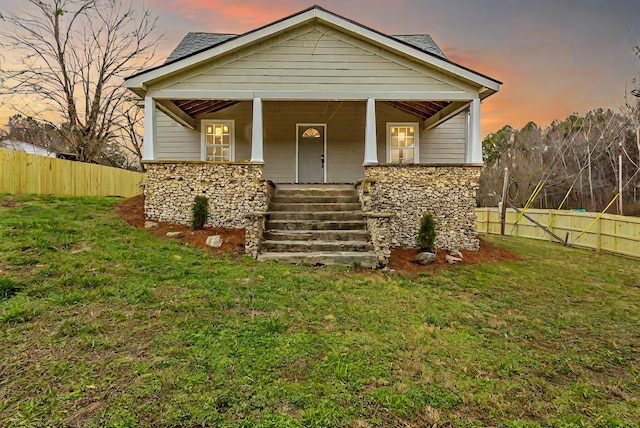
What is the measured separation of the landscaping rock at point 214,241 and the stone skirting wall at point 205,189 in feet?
2.96

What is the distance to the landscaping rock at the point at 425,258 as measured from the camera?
6.80 meters

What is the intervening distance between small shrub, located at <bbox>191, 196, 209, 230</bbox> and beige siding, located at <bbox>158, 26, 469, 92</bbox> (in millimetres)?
2833

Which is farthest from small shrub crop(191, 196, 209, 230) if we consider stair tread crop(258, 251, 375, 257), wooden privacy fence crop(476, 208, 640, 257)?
wooden privacy fence crop(476, 208, 640, 257)

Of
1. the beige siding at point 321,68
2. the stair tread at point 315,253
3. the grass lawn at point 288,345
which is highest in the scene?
the beige siding at point 321,68

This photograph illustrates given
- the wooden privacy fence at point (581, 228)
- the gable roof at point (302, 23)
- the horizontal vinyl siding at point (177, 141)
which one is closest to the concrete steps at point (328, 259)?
the gable roof at point (302, 23)

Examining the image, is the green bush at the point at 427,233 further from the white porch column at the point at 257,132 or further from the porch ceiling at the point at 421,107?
the white porch column at the point at 257,132

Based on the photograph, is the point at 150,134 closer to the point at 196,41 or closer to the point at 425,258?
the point at 196,41

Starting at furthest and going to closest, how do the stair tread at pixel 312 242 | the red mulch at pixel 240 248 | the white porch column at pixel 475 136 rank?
the white porch column at pixel 475 136, the red mulch at pixel 240 248, the stair tread at pixel 312 242

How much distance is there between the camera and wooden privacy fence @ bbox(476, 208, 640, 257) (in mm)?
9406

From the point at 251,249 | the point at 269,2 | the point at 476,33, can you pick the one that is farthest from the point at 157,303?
the point at 476,33

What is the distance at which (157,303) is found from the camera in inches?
152

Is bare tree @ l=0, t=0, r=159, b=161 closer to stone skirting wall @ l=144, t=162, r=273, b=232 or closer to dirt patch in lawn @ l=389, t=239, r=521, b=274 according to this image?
stone skirting wall @ l=144, t=162, r=273, b=232

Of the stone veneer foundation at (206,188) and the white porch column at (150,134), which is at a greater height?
the white porch column at (150,134)

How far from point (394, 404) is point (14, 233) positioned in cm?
668
